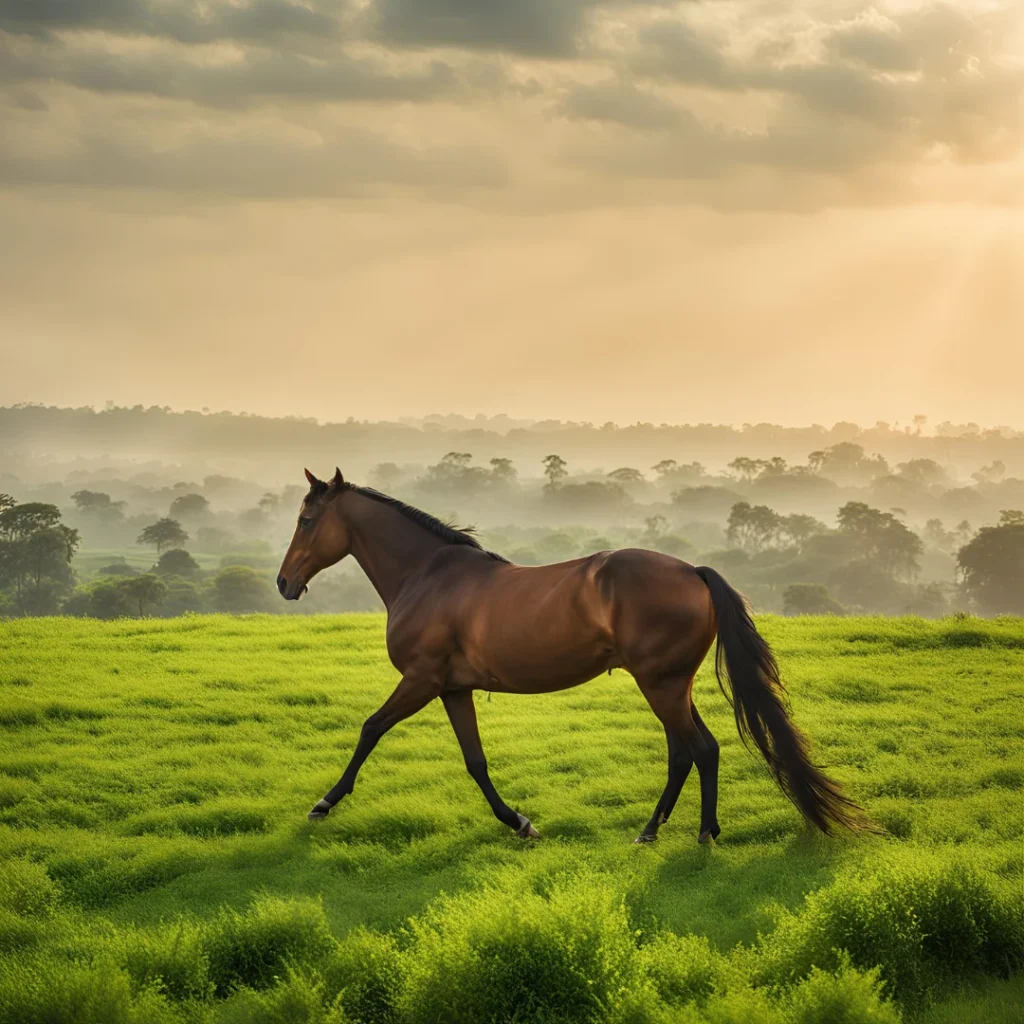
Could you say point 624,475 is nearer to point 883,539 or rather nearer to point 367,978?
point 883,539

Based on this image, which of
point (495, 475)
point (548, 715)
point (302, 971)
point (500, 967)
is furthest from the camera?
point (495, 475)

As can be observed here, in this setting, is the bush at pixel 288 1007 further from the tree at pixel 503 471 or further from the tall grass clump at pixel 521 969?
the tree at pixel 503 471

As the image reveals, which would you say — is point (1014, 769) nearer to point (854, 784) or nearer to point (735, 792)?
point (854, 784)

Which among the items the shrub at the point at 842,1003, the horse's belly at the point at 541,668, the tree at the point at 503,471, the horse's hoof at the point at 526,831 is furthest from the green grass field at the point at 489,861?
the tree at the point at 503,471

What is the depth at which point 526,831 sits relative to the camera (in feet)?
23.9

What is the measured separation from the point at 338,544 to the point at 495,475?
15295 cm

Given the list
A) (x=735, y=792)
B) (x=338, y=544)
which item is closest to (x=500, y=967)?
(x=735, y=792)

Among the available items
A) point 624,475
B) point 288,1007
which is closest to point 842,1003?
point 288,1007

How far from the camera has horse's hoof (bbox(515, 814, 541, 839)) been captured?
725 centimetres

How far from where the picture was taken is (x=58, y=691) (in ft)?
37.0

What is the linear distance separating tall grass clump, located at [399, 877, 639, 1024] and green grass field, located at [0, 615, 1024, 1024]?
0.01 meters

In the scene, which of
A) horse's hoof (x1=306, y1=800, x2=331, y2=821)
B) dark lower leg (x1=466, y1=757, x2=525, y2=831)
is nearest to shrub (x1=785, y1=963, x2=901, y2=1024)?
dark lower leg (x1=466, y1=757, x2=525, y2=831)

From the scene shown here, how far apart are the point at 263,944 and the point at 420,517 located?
3.87 m

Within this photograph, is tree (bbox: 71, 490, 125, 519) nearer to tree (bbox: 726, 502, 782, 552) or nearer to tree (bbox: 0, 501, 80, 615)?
tree (bbox: 0, 501, 80, 615)
